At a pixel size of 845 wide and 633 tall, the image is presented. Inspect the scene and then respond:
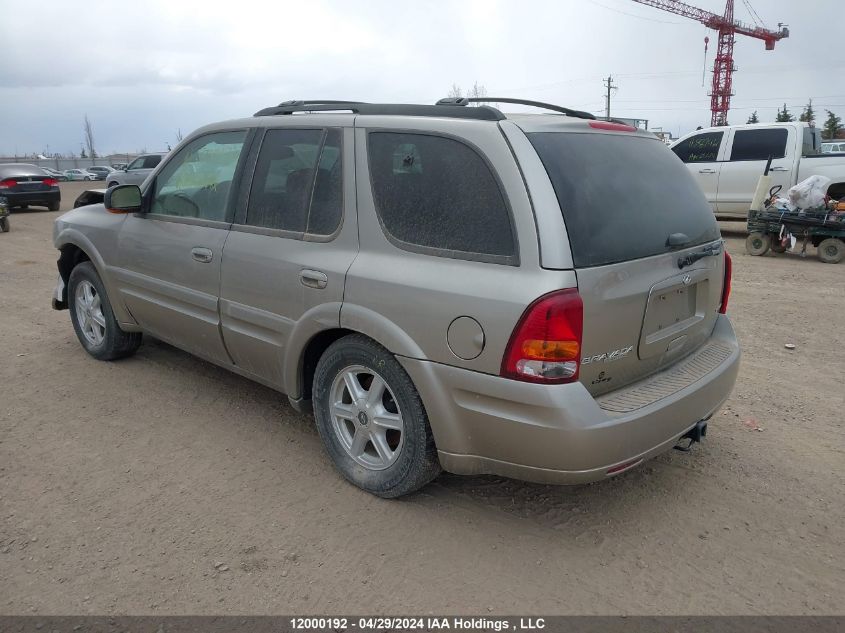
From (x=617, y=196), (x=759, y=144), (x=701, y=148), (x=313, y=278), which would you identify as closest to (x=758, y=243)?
Result: (x=759, y=144)

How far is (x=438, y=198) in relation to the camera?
9.75 feet

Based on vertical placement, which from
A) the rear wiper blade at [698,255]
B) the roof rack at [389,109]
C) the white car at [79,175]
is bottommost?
the white car at [79,175]

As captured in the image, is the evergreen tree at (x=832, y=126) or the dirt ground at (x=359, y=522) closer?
the dirt ground at (x=359, y=522)

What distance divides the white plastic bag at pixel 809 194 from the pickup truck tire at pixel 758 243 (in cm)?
64

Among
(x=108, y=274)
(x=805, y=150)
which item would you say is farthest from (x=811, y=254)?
(x=108, y=274)

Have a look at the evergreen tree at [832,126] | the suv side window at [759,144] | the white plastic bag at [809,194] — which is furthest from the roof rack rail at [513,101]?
the evergreen tree at [832,126]

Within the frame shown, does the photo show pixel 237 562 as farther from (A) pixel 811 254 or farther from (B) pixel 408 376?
(A) pixel 811 254

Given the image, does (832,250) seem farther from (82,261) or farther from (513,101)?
(82,261)

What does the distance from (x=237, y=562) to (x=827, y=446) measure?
10.8 ft

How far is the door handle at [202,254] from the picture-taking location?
3961 mm

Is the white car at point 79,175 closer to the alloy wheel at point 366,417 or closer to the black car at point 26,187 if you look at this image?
the black car at point 26,187

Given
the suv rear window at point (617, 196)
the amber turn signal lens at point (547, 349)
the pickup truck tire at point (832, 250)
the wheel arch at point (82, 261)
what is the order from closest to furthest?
the amber turn signal lens at point (547, 349)
the suv rear window at point (617, 196)
the wheel arch at point (82, 261)
the pickup truck tire at point (832, 250)

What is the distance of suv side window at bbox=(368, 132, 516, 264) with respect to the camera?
278cm

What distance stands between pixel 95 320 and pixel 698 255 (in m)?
4.41
